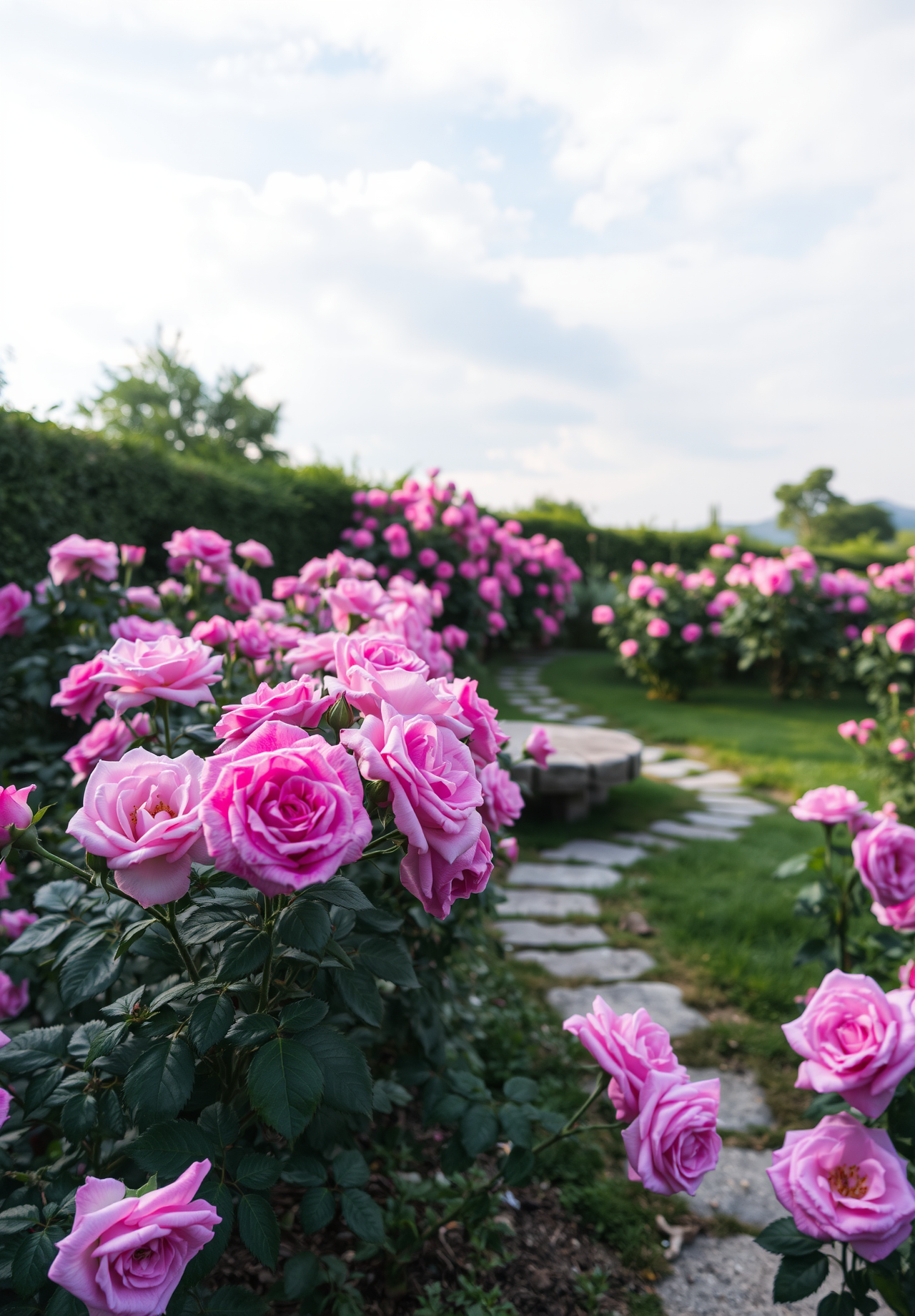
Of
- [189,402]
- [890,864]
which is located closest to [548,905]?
[890,864]

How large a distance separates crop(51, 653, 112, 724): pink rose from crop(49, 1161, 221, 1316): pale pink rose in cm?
83

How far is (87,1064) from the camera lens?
79 cm

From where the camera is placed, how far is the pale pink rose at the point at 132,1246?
1.95ft

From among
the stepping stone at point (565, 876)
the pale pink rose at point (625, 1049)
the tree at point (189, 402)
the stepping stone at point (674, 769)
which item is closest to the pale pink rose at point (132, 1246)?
the pale pink rose at point (625, 1049)

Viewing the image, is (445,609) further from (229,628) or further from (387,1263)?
(387,1263)

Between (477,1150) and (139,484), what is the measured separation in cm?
348

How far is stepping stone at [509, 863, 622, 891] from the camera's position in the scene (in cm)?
321

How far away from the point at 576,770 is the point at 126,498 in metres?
2.53

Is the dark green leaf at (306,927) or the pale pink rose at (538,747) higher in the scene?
the dark green leaf at (306,927)

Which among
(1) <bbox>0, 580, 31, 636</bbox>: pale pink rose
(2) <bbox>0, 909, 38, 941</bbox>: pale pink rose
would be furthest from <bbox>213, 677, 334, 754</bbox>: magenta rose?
(1) <bbox>0, 580, 31, 636</bbox>: pale pink rose

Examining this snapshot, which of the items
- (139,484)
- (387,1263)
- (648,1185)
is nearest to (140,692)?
(648,1185)

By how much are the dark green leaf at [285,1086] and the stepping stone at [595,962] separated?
188 cm

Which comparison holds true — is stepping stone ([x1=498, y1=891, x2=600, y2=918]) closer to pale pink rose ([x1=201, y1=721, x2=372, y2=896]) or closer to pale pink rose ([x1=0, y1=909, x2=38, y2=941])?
pale pink rose ([x1=0, y1=909, x2=38, y2=941])

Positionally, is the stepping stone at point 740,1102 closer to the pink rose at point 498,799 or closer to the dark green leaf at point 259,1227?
the pink rose at point 498,799
